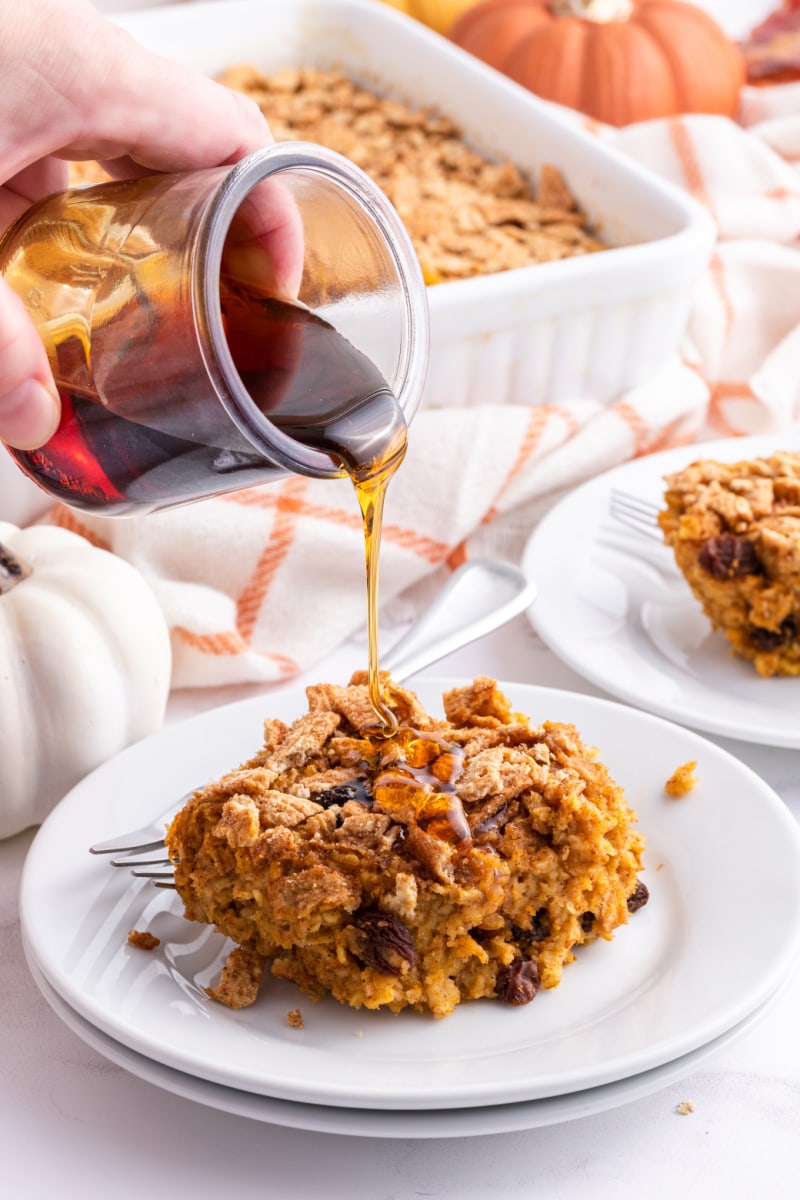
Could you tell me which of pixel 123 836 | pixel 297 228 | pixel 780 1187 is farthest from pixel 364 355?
pixel 780 1187

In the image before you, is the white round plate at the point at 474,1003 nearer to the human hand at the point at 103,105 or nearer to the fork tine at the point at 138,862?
the fork tine at the point at 138,862

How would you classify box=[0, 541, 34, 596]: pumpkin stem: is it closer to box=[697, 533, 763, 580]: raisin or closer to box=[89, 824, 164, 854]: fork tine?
box=[89, 824, 164, 854]: fork tine

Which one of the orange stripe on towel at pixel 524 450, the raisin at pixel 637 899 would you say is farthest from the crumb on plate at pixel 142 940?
the orange stripe on towel at pixel 524 450

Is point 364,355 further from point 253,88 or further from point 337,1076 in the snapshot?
point 253,88

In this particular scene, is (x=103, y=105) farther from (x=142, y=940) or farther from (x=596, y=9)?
(x=596, y=9)

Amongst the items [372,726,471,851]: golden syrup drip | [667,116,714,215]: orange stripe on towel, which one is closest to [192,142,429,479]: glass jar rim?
[372,726,471,851]: golden syrup drip

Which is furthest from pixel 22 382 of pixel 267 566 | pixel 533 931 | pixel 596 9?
pixel 596 9
